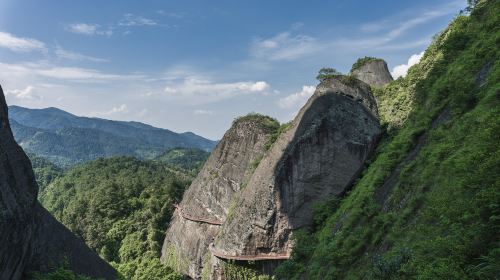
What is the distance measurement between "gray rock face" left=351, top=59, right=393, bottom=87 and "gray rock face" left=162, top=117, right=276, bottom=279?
11.5 metres

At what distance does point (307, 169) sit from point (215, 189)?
1189cm

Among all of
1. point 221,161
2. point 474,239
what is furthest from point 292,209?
point 474,239

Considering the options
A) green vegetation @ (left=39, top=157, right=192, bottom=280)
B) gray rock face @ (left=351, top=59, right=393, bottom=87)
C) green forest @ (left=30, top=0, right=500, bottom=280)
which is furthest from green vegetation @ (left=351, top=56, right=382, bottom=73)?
green vegetation @ (left=39, top=157, right=192, bottom=280)

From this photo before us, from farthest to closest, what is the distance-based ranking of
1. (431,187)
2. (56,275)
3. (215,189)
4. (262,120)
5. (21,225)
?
1. (215,189)
2. (262,120)
3. (56,275)
4. (21,225)
5. (431,187)

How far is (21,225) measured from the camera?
13016mm

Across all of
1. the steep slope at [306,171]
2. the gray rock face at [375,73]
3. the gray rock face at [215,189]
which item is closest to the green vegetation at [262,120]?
the gray rock face at [215,189]

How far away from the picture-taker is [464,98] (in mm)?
12086

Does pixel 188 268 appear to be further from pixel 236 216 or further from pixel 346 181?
pixel 346 181

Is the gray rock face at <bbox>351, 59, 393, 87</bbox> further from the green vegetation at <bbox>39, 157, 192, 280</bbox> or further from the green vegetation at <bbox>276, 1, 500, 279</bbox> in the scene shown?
the green vegetation at <bbox>39, 157, 192, 280</bbox>

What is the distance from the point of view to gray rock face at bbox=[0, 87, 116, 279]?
12180 mm

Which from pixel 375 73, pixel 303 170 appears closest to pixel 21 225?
pixel 303 170

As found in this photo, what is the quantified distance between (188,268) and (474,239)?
29.2 metres

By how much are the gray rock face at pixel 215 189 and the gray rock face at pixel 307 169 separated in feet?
19.9

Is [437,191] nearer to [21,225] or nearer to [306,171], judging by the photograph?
[306,171]
